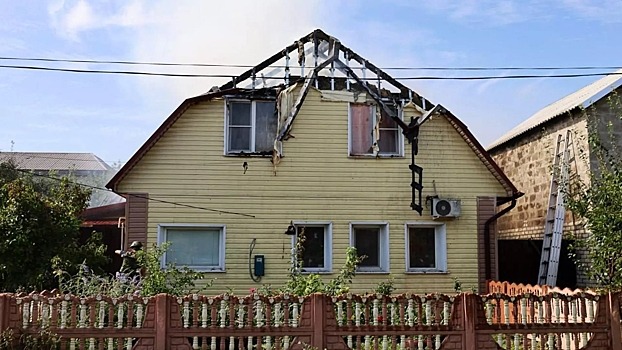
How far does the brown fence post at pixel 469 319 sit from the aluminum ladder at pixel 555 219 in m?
6.90

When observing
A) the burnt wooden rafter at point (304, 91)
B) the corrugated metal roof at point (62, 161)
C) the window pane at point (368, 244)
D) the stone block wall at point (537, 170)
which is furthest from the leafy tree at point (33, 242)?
the corrugated metal roof at point (62, 161)

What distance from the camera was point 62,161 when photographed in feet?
221

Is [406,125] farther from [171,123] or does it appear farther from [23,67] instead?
[23,67]

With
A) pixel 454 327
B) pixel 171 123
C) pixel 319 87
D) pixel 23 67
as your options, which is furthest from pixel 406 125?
pixel 23 67

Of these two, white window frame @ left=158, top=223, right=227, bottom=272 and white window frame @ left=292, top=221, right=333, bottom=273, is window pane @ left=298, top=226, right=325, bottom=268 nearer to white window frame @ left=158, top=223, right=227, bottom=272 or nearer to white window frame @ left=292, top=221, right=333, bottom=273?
white window frame @ left=292, top=221, right=333, bottom=273

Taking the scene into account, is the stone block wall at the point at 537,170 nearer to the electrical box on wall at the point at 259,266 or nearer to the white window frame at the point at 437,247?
the white window frame at the point at 437,247

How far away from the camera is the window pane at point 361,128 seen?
14.6 metres

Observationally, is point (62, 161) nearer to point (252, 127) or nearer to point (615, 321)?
point (252, 127)

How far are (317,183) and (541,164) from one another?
22.3ft

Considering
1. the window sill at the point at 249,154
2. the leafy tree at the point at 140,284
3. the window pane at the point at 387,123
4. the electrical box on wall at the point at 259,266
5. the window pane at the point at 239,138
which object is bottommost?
the leafy tree at the point at 140,284

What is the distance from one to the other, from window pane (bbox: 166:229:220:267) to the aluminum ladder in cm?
754

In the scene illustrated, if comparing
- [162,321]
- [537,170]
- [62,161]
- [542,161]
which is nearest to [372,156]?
[542,161]

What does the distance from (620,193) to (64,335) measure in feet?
26.1

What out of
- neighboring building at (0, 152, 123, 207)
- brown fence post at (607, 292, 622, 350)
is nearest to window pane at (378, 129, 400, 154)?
brown fence post at (607, 292, 622, 350)
